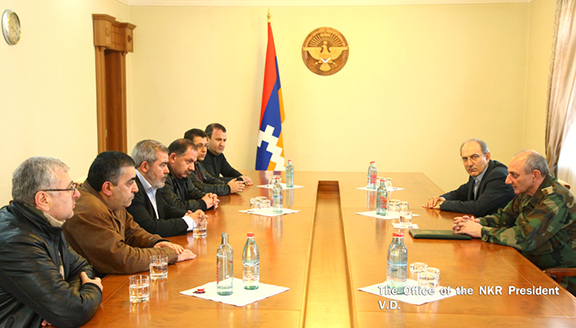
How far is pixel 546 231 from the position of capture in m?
2.76

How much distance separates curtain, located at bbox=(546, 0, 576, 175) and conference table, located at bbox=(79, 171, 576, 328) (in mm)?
2830

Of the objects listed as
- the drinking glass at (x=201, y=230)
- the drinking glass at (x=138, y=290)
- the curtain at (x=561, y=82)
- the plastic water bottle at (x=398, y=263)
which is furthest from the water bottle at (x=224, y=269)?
the curtain at (x=561, y=82)

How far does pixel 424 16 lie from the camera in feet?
23.1

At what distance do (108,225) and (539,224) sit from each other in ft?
7.07

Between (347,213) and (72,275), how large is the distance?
2.01 metres

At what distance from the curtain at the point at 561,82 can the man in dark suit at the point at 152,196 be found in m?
4.42

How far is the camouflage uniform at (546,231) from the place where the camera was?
2755mm

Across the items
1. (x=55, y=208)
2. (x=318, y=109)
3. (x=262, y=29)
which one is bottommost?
(x=55, y=208)

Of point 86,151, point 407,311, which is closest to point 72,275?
point 407,311

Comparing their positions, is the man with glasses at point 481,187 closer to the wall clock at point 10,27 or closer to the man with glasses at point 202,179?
the man with glasses at point 202,179

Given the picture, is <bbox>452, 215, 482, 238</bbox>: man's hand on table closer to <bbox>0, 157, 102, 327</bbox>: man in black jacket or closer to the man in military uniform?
the man in military uniform

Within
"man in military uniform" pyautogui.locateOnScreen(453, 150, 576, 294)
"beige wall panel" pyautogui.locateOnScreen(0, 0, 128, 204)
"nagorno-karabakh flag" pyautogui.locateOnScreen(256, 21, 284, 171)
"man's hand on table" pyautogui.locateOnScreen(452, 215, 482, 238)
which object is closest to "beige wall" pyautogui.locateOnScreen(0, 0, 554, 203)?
"nagorno-karabakh flag" pyautogui.locateOnScreen(256, 21, 284, 171)

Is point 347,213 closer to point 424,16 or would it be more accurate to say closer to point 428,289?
point 428,289

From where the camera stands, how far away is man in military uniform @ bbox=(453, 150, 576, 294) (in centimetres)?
276
